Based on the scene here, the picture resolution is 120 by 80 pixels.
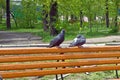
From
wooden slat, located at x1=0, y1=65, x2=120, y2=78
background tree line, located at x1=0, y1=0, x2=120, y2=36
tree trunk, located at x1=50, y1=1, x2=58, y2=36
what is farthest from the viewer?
background tree line, located at x1=0, y1=0, x2=120, y2=36

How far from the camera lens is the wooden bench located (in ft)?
17.9

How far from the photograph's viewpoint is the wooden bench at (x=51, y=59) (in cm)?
547

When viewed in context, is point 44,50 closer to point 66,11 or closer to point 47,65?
point 47,65

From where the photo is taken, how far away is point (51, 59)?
5.73 metres

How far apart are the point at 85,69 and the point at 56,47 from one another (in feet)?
1.99

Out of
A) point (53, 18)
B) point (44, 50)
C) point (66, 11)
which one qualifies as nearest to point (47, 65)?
point (44, 50)

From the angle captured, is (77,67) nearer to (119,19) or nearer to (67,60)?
(67,60)

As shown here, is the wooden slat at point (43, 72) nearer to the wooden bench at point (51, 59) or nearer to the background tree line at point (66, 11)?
the wooden bench at point (51, 59)

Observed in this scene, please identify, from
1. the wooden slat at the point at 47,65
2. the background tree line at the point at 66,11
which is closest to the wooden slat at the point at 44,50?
the wooden slat at the point at 47,65

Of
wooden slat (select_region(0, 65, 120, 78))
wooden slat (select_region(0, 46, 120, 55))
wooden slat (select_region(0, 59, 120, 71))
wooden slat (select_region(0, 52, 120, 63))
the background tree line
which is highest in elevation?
the background tree line

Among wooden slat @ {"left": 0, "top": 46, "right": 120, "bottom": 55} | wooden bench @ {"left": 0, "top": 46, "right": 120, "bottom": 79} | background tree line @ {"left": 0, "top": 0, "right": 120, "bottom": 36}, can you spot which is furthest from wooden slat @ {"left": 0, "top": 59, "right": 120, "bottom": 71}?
background tree line @ {"left": 0, "top": 0, "right": 120, "bottom": 36}

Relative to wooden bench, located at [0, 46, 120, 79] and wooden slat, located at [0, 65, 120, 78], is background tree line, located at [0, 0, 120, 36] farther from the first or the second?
wooden slat, located at [0, 65, 120, 78]

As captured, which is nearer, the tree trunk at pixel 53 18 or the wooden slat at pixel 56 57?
the wooden slat at pixel 56 57

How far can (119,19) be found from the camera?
2811cm
